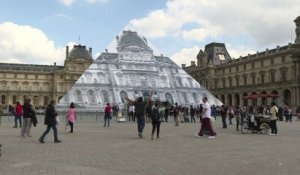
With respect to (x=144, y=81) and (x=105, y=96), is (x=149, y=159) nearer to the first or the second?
(x=105, y=96)

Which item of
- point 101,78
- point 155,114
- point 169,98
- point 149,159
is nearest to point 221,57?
point 169,98

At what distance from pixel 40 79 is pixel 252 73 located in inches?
2024

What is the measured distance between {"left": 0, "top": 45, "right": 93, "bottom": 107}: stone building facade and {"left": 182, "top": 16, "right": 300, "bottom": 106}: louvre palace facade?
2682cm

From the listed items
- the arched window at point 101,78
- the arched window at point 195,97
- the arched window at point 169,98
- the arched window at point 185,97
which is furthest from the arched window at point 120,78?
the arched window at point 195,97

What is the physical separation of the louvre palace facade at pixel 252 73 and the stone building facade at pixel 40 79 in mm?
26817

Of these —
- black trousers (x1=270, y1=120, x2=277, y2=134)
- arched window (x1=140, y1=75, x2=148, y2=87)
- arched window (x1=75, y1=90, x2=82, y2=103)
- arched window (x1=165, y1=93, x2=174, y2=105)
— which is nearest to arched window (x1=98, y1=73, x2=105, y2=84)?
arched window (x1=75, y1=90, x2=82, y2=103)

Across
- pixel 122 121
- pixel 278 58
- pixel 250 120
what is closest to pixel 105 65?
pixel 122 121

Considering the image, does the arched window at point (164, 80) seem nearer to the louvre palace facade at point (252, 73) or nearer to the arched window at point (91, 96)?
the arched window at point (91, 96)

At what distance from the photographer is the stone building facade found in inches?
3772

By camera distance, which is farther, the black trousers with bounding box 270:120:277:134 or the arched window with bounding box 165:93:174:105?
the arched window with bounding box 165:93:174:105

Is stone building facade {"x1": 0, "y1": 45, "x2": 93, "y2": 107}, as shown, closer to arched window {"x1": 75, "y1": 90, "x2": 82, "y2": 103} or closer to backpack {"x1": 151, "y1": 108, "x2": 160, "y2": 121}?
arched window {"x1": 75, "y1": 90, "x2": 82, "y2": 103}

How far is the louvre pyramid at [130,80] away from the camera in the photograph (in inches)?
1117

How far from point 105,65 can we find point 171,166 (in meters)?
22.8

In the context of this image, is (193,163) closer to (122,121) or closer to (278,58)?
(122,121)
